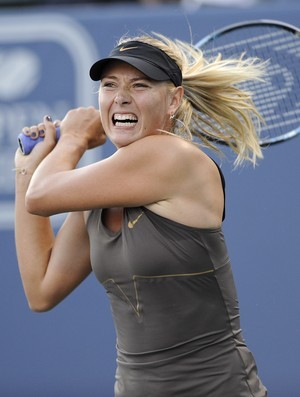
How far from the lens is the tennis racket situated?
11.8 ft

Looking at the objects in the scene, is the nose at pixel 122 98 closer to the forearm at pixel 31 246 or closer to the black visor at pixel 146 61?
the black visor at pixel 146 61

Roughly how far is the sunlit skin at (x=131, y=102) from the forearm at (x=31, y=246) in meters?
0.40

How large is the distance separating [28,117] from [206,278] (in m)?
2.36

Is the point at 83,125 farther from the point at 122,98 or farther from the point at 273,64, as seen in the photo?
the point at 273,64

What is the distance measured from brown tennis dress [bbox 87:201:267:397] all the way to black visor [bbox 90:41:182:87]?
385 millimetres

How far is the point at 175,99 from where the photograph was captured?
271 cm

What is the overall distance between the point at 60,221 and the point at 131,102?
2.04 m

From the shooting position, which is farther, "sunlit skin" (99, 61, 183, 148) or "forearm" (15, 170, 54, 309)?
"forearm" (15, 170, 54, 309)

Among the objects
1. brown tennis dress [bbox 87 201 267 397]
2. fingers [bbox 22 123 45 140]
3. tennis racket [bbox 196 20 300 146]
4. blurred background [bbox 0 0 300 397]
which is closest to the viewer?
brown tennis dress [bbox 87 201 267 397]

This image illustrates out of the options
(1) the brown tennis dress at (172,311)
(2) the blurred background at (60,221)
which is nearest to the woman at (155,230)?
(1) the brown tennis dress at (172,311)

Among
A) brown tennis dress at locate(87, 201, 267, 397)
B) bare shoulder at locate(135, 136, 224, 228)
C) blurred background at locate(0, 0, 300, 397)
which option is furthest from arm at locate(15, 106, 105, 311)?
blurred background at locate(0, 0, 300, 397)

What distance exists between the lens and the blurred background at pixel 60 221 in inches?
176

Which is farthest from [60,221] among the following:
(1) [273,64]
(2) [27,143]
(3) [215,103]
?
(3) [215,103]

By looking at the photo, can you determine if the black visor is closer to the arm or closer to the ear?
the ear
